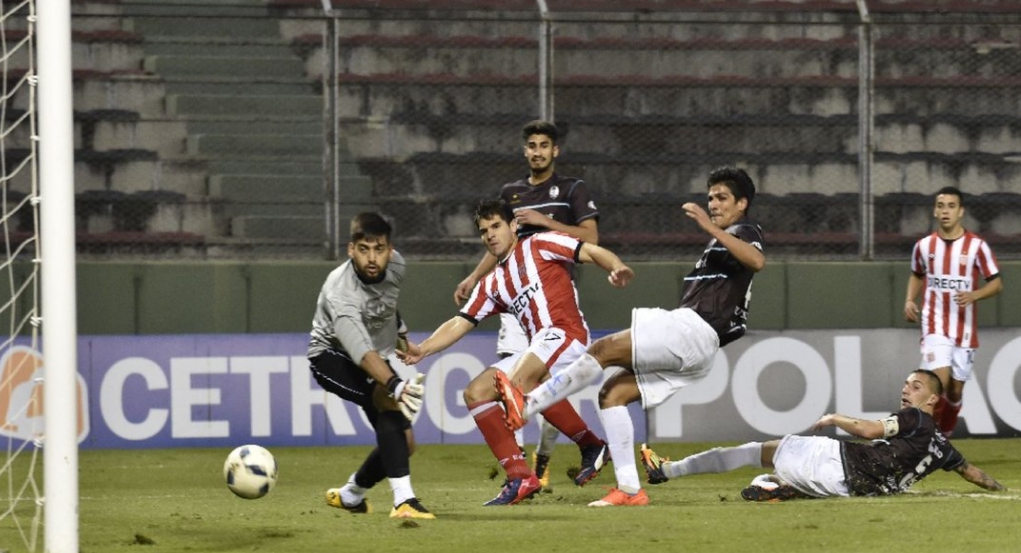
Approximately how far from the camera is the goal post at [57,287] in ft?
17.7

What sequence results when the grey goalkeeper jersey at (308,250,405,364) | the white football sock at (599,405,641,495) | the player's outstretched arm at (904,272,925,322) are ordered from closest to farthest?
the grey goalkeeper jersey at (308,250,405,364) < the white football sock at (599,405,641,495) < the player's outstretched arm at (904,272,925,322)

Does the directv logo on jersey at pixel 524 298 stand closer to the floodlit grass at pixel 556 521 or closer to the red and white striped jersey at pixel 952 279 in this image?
the floodlit grass at pixel 556 521

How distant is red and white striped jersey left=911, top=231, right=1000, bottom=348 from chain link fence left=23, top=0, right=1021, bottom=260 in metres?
1.94

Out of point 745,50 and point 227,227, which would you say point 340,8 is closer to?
point 227,227

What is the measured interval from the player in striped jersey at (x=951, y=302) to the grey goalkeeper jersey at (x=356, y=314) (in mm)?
4266

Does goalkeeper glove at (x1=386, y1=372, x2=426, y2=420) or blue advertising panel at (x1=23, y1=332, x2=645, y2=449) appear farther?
blue advertising panel at (x1=23, y1=332, x2=645, y2=449)

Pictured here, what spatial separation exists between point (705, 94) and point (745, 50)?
0.49 metres

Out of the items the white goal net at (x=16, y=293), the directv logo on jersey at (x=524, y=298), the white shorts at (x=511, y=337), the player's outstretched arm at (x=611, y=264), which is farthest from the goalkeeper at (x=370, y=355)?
the white goal net at (x=16, y=293)

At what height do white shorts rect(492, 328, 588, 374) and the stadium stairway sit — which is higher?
the stadium stairway

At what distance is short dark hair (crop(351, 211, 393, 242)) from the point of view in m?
6.85


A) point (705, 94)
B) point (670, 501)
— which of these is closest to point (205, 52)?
point (705, 94)

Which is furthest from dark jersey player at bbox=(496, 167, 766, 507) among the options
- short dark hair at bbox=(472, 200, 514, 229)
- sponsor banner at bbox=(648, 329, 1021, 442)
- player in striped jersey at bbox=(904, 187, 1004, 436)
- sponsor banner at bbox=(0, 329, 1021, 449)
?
sponsor banner at bbox=(648, 329, 1021, 442)

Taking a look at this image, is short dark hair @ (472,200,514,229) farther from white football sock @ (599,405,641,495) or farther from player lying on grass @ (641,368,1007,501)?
player lying on grass @ (641,368,1007,501)

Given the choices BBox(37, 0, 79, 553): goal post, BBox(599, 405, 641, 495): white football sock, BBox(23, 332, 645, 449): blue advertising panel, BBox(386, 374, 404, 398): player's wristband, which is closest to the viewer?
BBox(37, 0, 79, 553): goal post
